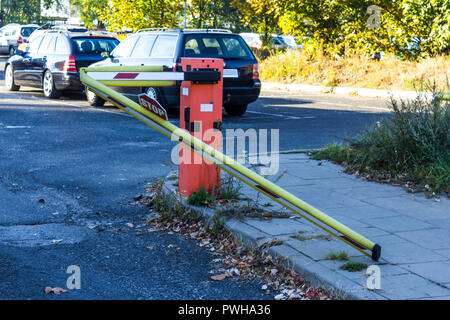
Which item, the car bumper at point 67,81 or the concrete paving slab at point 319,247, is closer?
the concrete paving slab at point 319,247

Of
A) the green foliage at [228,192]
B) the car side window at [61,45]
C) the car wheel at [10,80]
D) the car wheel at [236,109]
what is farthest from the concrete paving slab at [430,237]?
the car wheel at [10,80]

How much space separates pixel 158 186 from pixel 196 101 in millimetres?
1385

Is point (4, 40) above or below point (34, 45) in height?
above

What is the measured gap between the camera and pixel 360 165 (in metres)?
7.52

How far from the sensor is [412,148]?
7.20m

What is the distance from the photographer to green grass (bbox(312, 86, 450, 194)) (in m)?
6.83

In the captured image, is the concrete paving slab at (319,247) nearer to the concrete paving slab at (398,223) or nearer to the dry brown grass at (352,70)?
the concrete paving slab at (398,223)

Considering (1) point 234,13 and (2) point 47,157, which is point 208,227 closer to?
(2) point 47,157

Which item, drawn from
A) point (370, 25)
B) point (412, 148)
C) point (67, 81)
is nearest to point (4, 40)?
point (67, 81)

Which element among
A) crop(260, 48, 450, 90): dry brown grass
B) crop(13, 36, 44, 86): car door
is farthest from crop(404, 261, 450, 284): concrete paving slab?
crop(13, 36, 44, 86): car door

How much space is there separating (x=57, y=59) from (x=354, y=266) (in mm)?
13186

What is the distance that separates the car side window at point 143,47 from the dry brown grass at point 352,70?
7184 mm

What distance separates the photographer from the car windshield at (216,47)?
1291cm

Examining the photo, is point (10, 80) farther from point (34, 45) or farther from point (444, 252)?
point (444, 252)
